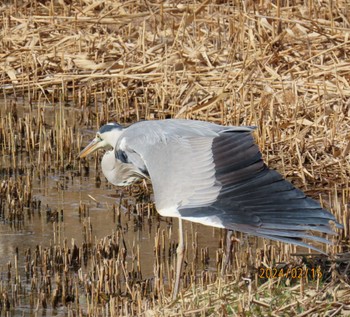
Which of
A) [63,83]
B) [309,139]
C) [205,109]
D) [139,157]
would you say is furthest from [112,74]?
[139,157]

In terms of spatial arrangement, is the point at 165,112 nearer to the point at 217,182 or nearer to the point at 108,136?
the point at 108,136

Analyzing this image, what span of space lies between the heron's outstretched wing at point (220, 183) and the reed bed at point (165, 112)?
1.23 ft

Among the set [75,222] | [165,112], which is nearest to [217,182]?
[75,222]

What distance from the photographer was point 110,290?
5.51 m

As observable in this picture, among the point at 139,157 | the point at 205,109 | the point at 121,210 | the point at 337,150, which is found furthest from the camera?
the point at 205,109

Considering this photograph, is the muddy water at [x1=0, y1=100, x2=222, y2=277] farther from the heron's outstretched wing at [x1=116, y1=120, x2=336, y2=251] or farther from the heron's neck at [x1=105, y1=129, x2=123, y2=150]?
the heron's outstretched wing at [x1=116, y1=120, x2=336, y2=251]

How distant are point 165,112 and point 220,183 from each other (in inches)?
156

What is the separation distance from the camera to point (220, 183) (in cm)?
508

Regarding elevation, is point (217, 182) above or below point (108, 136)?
below

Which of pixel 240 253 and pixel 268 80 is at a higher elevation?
pixel 268 80

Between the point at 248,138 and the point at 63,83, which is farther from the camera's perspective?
the point at 63,83

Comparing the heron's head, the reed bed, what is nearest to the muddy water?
the reed bed

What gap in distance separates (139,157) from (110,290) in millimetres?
818

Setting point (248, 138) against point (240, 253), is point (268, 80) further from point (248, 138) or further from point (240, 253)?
point (248, 138)
